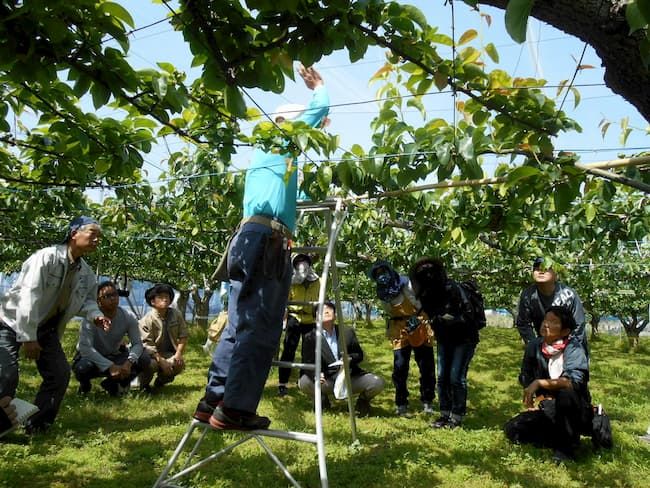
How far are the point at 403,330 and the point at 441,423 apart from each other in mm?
825

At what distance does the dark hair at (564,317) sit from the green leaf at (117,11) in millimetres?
3139

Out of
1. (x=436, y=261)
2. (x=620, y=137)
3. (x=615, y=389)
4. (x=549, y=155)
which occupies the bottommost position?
(x=615, y=389)

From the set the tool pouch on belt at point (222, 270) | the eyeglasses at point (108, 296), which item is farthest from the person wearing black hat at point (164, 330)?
the tool pouch on belt at point (222, 270)

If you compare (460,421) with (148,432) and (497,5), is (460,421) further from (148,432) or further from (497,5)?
(497,5)

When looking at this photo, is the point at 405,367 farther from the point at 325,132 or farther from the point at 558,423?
the point at 325,132

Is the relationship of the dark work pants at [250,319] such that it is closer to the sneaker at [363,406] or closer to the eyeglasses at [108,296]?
the sneaker at [363,406]

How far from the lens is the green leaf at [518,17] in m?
0.82

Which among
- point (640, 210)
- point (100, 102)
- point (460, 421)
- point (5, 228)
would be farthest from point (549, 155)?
point (5, 228)

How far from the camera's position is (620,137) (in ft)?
8.43

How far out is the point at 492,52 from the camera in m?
1.99

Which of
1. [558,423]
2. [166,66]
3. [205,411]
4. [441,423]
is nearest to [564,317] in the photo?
[558,423]

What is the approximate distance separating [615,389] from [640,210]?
3.12 metres

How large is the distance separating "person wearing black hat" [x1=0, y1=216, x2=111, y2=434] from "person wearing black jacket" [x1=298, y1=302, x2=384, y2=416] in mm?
1814

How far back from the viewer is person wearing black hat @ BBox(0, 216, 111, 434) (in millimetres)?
3057
